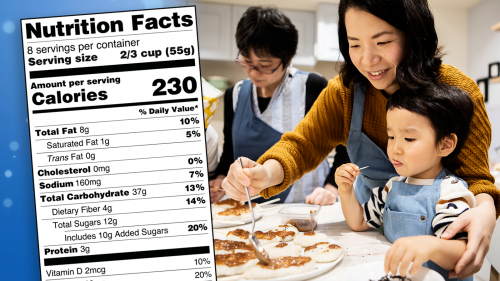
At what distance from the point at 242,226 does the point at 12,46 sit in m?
0.75

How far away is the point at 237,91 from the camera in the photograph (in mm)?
1866

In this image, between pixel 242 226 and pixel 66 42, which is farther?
pixel 242 226

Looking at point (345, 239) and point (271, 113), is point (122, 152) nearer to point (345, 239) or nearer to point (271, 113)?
point (345, 239)

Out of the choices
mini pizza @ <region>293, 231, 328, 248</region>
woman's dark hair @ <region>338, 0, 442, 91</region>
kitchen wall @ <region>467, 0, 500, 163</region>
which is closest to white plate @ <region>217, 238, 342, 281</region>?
mini pizza @ <region>293, 231, 328, 248</region>

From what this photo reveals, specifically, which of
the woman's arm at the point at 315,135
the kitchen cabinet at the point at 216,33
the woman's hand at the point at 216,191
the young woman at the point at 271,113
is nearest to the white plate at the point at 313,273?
the woman's arm at the point at 315,135

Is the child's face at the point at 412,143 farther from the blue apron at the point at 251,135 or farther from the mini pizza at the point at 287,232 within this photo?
the blue apron at the point at 251,135

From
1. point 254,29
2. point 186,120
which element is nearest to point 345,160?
point 254,29

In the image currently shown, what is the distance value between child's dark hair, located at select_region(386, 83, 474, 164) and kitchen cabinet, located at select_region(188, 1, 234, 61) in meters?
3.07

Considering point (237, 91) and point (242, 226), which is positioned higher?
point (237, 91)

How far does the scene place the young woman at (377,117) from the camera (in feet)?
2.48

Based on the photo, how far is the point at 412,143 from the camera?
739 mm

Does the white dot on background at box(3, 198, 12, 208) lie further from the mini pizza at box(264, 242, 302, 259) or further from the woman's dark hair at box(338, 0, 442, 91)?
the woman's dark hair at box(338, 0, 442, 91)

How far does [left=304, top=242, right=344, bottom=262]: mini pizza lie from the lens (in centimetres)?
70

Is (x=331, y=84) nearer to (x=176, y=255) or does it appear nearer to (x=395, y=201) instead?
(x=395, y=201)
